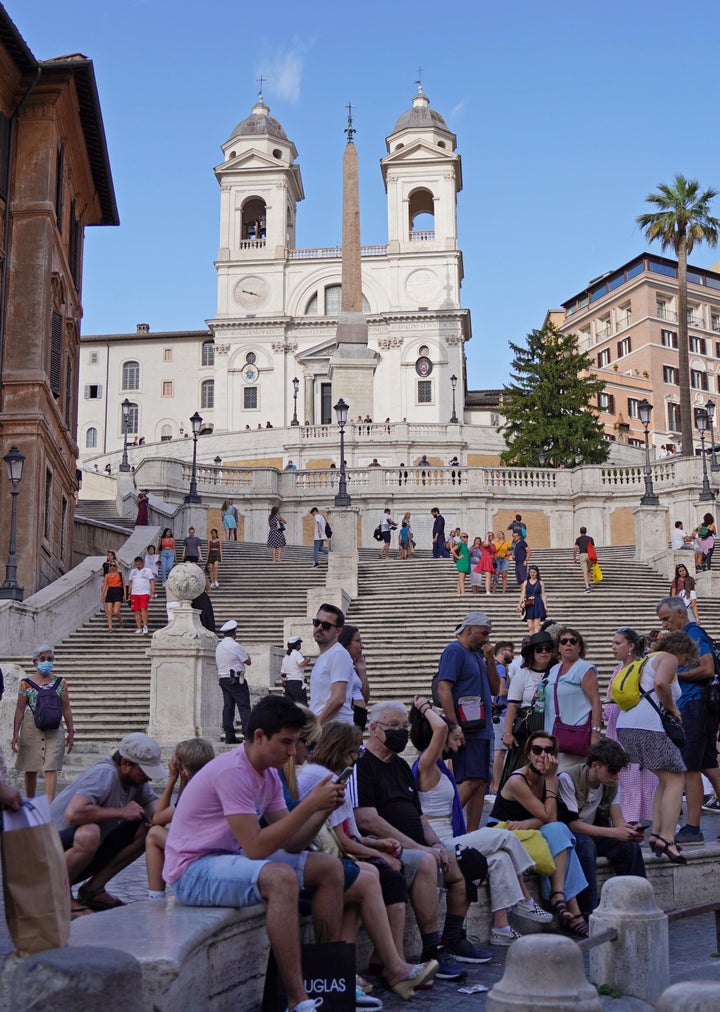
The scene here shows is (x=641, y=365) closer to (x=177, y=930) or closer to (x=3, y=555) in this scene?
(x=3, y=555)

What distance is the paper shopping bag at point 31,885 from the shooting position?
450 cm

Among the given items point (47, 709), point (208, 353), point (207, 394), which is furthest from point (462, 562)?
point (208, 353)

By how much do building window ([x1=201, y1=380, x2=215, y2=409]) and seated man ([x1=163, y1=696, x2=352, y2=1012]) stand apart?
81416mm

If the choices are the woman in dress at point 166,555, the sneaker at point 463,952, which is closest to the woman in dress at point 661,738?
the sneaker at point 463,952

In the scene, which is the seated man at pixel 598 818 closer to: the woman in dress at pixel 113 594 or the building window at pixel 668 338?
the woman in dress at pixel 113 594

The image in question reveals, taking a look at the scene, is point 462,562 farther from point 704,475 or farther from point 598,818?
point 598,818

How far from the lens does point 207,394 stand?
285 ft

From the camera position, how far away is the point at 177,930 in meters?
5.27

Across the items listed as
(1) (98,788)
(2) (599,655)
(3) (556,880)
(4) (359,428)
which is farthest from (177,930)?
(4) (359,428)

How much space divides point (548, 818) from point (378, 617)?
14448 mm

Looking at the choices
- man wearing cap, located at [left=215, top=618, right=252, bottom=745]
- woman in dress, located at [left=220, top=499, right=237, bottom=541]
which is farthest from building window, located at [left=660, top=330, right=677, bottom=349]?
man wearing cap, located at [left=215, top=618, right=252, bottom=745]

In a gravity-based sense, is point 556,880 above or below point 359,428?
below

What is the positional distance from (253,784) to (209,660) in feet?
31.3

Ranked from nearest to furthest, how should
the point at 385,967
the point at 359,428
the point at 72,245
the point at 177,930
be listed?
the point at 177,930 < the point at 385,967 < the point at 72,245 < the point at 359,428
